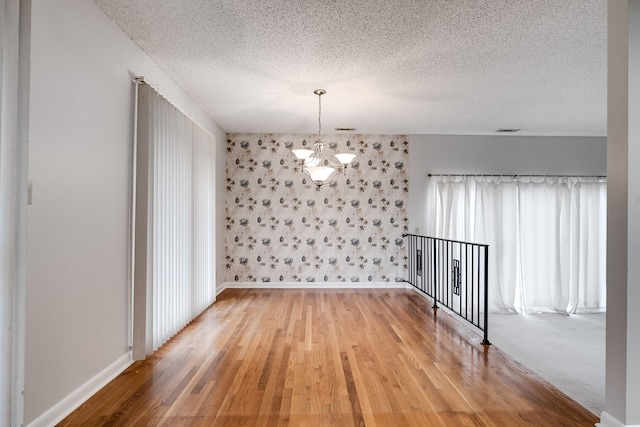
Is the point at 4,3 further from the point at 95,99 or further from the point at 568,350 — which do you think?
the point at 568,350

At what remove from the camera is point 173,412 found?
2.08m

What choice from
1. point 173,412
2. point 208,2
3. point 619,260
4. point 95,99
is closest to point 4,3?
point 95,99

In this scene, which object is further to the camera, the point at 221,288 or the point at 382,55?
the point at 221,288

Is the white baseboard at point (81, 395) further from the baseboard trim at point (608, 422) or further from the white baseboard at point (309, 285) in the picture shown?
the white baseboard at point (309, 285)

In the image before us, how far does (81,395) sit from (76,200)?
118cm

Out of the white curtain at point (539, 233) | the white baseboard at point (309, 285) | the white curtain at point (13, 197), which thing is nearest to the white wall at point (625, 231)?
the white curtain at point (13, 197)

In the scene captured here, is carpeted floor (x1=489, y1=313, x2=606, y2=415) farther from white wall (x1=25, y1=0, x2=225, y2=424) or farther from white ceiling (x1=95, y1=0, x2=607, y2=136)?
white wall (x1=25, y1=0, x2=225, y2=424)

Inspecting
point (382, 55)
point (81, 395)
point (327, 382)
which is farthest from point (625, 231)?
point (81, 395)

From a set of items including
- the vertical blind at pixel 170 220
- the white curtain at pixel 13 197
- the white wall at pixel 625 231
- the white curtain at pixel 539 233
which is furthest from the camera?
the white curtain at pixel 539 233

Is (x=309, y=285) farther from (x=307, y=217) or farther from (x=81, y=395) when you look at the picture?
(x=81, y=395)

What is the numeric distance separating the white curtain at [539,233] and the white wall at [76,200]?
473 centimetres

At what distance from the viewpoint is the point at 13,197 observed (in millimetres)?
1667

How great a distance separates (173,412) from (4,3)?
2215 mm

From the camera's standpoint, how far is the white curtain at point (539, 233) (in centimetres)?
570
